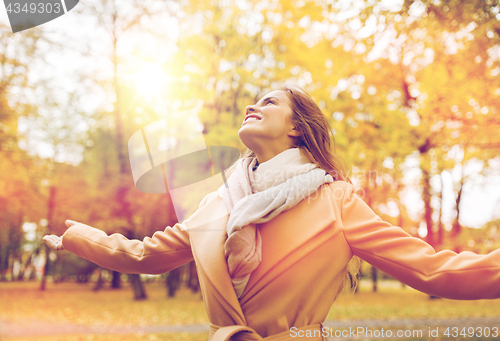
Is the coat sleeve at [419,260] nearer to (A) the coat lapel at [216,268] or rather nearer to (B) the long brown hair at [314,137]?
→ (B) the long brown hair at [314,137]

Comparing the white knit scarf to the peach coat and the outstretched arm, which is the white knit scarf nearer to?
the peach coat

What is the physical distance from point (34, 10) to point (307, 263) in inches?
201

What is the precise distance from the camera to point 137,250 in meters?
1.69

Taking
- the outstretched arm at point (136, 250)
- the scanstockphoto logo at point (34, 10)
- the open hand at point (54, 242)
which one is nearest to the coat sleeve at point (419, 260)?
the outstretched arm at point (136, 250)

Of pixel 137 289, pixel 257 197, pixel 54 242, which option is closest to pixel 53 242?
pixel 54 242

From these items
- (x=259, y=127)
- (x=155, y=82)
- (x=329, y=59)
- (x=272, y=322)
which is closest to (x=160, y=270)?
(x=272, y=322)

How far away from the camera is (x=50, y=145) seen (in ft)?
28.4

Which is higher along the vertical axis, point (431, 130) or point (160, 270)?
point (431, 130)

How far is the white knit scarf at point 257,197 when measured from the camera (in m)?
1.42

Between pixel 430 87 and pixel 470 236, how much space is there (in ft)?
20.0

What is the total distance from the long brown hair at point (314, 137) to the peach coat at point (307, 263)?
0.61 ft

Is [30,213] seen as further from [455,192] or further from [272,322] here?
[455,192]

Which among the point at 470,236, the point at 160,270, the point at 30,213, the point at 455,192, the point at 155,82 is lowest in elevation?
the point at 470,236

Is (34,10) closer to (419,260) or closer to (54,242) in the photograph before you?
(54,242)
